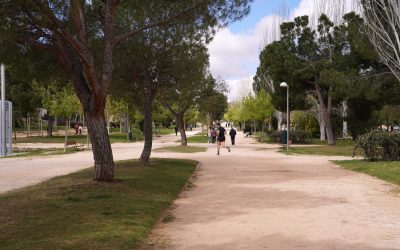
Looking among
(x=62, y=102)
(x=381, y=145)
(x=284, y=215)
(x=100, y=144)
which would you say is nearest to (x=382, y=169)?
(x=381, y=145)

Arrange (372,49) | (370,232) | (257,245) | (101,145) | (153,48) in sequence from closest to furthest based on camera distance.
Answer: (257,245) → (370,232) → (101,145) → (153,48) → (372,49)

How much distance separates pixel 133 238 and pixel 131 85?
1275 cm

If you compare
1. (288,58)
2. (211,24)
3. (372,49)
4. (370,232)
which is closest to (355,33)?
(372,49)

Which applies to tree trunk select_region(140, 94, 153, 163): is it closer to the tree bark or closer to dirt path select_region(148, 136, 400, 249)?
the tree bark

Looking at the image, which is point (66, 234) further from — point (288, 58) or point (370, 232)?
point (288, 58)

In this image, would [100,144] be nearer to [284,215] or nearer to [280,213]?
[280,213]

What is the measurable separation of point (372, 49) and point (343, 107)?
61.3ft

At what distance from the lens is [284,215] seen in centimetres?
859

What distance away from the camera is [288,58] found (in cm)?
3675

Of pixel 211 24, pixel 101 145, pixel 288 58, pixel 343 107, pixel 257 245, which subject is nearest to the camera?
pixel 257 245

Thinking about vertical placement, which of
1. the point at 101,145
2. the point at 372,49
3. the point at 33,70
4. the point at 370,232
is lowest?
the point at 370,232

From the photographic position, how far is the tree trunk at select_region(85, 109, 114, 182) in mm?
11883

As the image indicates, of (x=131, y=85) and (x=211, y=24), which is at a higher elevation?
(x=211, y=24)

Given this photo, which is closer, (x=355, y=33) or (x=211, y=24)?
(x=211, y=24)
